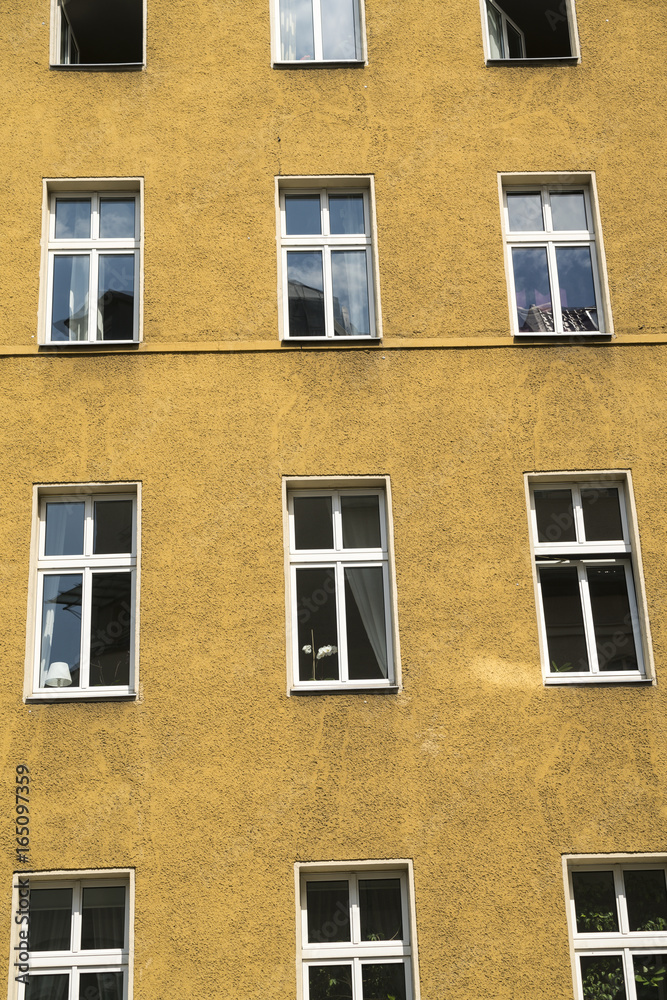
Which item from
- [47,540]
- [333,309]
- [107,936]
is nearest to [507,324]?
[333,309]

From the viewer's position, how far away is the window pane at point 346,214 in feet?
36.8

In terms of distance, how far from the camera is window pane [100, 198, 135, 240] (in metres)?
11.2

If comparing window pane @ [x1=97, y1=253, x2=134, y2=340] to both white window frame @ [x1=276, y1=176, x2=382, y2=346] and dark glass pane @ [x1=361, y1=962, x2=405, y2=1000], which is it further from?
dark glass pane @ [x1=361, y1=962, x2=405, y2=1000]

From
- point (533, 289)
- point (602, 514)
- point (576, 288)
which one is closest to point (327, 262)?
point (533, 289)

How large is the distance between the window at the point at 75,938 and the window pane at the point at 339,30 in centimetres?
796

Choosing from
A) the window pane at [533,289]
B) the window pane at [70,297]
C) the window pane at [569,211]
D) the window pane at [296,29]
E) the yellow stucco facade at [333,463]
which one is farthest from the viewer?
the window pane at [296,29]

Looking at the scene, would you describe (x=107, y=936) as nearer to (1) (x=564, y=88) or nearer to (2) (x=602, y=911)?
(2) (x=602, y=911)

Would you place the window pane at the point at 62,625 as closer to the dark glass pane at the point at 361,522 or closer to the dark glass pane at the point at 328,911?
the dark glass pane at the point at 361,522

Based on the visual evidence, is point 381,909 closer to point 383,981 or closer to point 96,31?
point 383,981

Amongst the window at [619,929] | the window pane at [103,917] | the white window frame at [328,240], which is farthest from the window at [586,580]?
the window pane at [103,917]

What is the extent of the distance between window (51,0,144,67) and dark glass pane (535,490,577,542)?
5.90 metres

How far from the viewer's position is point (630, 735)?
9.49 metres

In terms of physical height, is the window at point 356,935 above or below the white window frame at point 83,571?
below

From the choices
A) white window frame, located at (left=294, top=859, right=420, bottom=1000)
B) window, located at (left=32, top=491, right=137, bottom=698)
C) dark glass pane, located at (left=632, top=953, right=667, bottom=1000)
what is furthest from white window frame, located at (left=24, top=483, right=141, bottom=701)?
dark glass pane, located at (left=632, top=953, right=667, bottom=1000)
